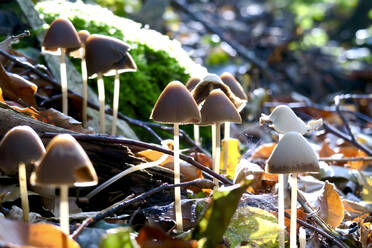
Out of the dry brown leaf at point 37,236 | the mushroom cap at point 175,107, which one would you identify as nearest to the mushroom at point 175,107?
the mushroom cap at point 175,107

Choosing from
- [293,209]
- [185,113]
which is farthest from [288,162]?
[185,113]

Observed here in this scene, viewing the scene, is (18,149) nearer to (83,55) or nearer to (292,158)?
(292,158)

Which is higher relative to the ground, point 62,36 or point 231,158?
point 62,36

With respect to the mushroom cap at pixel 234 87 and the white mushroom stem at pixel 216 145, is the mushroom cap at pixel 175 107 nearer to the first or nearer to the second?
the white mushroom stem at pixel 216 145

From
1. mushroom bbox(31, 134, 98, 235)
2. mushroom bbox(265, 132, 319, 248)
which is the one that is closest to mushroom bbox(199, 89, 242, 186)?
mushroom bbox(265, 132, 319, 248)

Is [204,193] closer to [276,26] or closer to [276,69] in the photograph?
[276,69]

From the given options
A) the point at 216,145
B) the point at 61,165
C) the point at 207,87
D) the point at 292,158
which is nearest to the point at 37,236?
the point at 61,165

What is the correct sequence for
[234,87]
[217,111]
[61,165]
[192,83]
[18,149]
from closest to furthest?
[61,165], [18,149], [217,111], [192,83], [234,87]
